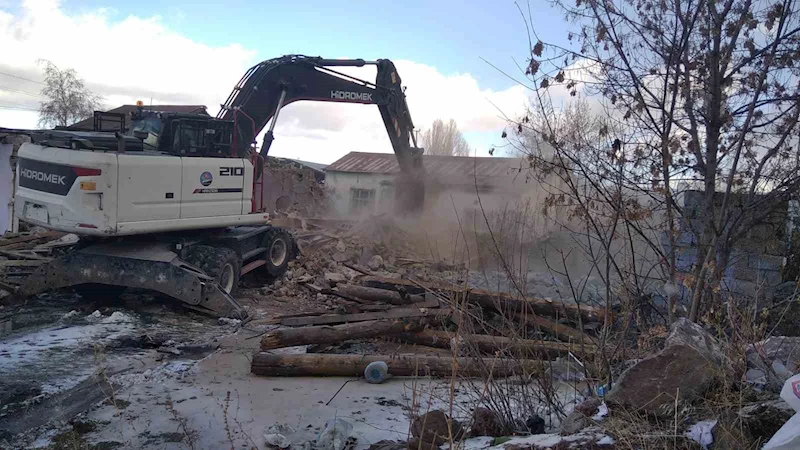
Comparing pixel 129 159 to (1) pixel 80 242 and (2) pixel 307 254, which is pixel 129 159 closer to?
(1) pixel 80 242

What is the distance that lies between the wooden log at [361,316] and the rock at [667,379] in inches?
151

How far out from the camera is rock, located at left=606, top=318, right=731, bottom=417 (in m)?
3.50

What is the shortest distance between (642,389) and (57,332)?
6.98 m

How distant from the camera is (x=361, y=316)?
7598 mm

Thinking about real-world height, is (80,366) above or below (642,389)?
below

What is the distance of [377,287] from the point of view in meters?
8.82

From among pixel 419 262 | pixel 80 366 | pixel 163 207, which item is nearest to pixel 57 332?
pixel 80 366

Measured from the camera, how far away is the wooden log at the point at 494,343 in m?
4.39

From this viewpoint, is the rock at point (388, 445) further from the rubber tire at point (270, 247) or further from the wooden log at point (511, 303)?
the rubber tire at point (270, 247)

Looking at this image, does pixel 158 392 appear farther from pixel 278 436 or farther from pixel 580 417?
pixel 580 417

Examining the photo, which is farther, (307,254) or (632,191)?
(307,254)

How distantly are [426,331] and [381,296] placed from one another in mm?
1126

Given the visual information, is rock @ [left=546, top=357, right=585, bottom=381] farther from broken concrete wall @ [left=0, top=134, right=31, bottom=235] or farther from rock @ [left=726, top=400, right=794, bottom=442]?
broken concrete wall @ [left=0, top=134, right=31, bottom=235]

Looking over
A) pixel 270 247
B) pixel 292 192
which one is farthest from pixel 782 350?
pixel 292 192
